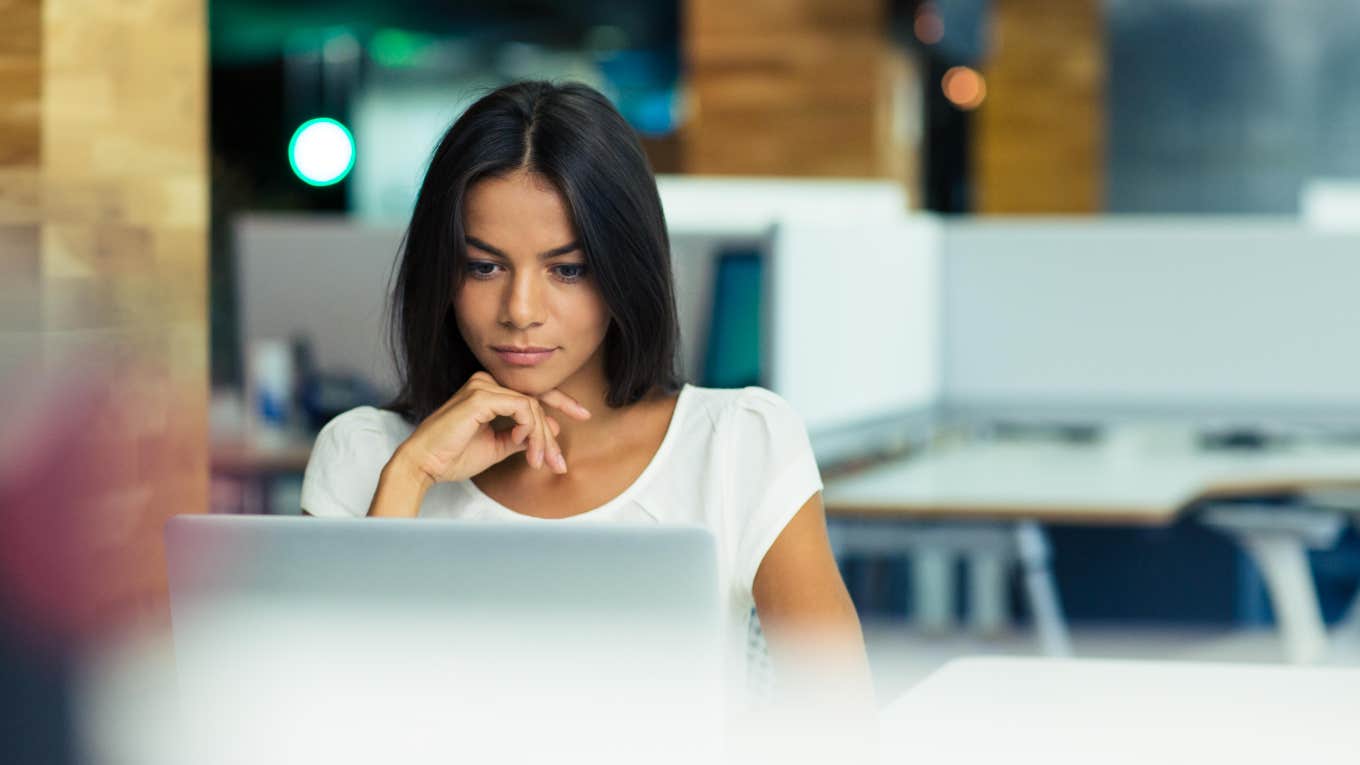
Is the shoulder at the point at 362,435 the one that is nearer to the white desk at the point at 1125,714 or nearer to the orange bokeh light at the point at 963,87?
the white desk at the point at 1125,714

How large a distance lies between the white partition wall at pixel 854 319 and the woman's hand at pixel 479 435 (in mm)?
1558

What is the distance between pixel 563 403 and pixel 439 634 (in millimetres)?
470

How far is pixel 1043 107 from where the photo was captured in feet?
26.7

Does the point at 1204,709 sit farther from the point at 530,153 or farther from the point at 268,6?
the point at 268,6

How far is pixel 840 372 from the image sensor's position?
303 cm

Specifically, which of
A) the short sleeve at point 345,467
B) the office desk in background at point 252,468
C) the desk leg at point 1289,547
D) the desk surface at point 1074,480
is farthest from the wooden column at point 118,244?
the desk leg at point 1289,547

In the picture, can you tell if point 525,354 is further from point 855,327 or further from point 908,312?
point 908,312

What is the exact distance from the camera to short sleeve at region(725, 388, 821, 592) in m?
1.18

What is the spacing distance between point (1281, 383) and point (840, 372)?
3.53ft

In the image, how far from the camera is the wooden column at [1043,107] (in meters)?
8.07

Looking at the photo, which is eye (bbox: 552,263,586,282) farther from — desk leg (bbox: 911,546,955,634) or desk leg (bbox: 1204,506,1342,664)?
desk leg (bbox: 911,546,955,634)

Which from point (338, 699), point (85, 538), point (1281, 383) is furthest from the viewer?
point (1281, 383)

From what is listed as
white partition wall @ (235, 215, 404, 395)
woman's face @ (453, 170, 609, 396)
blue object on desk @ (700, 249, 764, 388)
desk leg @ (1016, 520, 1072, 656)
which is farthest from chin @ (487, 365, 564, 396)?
white partition wall @ (235, 215, 404, 395)

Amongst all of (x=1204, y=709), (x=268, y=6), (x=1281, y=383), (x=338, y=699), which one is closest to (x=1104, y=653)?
(x=1281, y=383)
